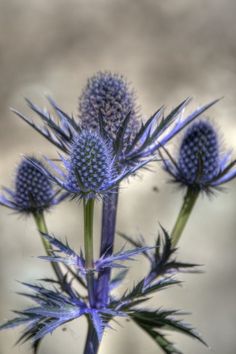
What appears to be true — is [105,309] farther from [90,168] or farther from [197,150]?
[197,150]

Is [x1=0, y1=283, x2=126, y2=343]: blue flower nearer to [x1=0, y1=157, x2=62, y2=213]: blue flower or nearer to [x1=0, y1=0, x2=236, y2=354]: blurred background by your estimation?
[x1=0, y1=157, x2=62, y2=213]: blue flower

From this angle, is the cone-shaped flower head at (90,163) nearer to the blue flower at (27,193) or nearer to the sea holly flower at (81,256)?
the sea holly flower at (81,256)

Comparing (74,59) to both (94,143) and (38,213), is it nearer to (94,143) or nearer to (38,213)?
(38,213)

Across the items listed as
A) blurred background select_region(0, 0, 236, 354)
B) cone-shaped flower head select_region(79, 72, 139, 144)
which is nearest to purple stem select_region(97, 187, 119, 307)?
cone-shaped flower head select_region(79, 72, 139, 144)

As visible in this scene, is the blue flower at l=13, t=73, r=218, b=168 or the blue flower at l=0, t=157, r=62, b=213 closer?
the blue flower at l=13, t=73, r=218, b=168

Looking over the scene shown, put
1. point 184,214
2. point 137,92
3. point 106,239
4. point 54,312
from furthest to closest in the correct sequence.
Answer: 1. point 137,92
2. point 184,214
3. point 106,239
4. point 54,312

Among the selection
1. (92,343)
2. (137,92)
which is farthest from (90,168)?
(137,92)
